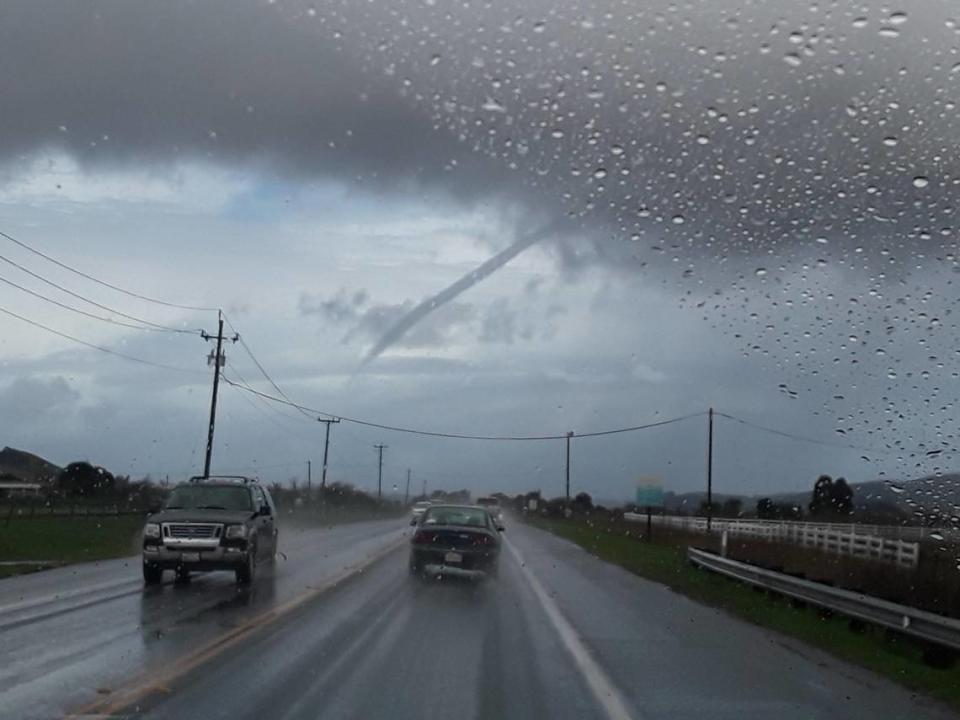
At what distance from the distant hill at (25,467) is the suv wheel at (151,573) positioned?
45.0 m

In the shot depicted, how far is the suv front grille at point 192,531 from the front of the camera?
19.4 meters

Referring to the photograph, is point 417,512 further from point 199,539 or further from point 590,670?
point 590,670

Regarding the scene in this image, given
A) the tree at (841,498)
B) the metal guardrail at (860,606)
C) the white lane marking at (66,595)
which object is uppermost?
the tree at (841,498)

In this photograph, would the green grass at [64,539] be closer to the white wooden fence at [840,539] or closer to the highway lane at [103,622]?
the highway lane at [103,622]

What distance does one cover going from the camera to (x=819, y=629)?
616 inches

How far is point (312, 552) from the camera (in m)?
31.7

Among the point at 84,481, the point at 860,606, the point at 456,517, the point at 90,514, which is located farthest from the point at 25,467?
the point at 860,606

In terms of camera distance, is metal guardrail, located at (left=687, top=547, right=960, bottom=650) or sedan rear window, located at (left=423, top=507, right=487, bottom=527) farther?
sedan rear window, located at (left=423, top=507, right=487, bottom=527)

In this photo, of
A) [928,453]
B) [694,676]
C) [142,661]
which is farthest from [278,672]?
[928,453]

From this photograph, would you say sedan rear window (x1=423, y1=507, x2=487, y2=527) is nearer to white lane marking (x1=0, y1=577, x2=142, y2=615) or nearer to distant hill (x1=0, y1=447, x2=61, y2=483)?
white lane marking (x1=0, y1=577, x2=142, y2=615)

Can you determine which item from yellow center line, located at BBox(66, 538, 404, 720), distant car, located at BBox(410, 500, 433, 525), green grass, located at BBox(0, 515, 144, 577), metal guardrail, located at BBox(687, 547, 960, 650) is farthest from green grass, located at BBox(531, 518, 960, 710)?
green grass, located at BBox(0, 515, 144, 577)

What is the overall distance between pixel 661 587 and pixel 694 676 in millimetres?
11659

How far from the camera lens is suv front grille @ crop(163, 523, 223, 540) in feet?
63.8

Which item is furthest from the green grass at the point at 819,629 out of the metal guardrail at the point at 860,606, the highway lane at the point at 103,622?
the highway lane at the point at 103,622
